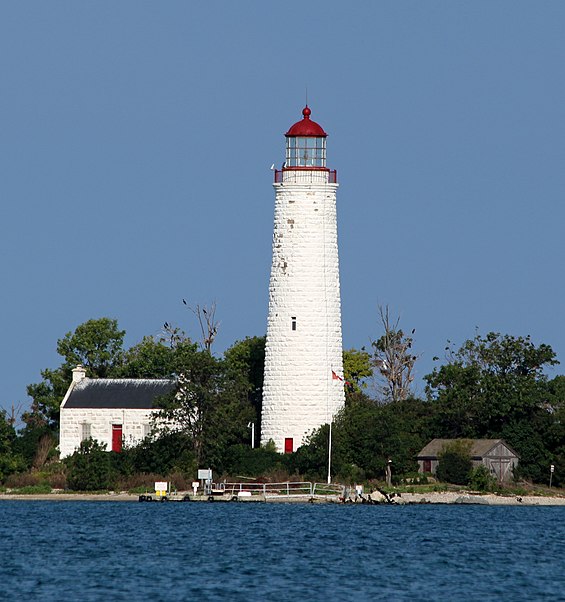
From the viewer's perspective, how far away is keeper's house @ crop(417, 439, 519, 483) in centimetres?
7056

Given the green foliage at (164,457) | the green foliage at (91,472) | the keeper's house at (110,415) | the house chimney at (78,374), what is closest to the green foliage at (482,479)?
the green foliage at (164,457)

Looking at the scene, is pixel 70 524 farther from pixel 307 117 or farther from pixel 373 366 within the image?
pixel 373 366

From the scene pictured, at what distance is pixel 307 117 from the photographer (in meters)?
72.8

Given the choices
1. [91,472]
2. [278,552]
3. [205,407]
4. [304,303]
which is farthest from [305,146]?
[278,552]

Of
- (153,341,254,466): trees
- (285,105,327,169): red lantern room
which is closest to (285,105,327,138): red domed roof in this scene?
(285,105,327,169): red lantern room

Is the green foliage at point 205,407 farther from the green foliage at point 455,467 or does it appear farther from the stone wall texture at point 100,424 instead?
the green foliage at point 455,467

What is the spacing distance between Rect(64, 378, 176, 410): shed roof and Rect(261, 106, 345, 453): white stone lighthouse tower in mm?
5713

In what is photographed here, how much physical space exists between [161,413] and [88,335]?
12.5m

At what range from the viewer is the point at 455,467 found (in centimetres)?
7031

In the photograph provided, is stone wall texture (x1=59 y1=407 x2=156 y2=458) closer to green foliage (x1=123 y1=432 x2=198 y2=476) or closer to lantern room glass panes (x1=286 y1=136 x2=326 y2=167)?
green foliage (x1=123 y1=432 x2=198 y2=476)

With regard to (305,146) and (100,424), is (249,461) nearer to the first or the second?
(100,424)

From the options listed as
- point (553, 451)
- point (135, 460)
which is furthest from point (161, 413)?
point (553, 451)

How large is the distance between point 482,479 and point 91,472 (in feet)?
53.6

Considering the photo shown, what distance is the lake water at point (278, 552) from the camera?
4003cm
